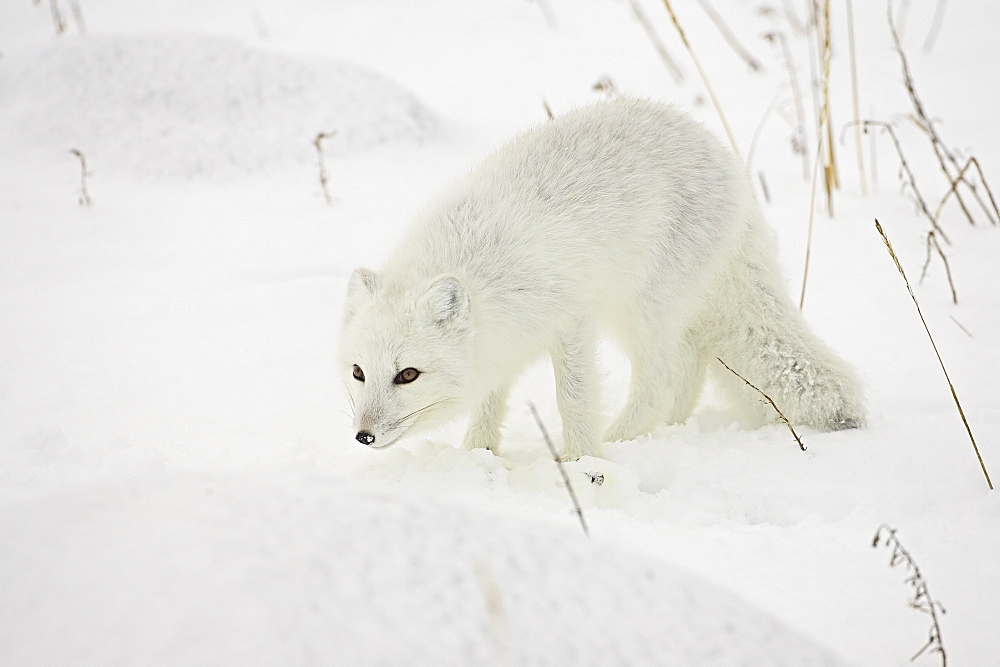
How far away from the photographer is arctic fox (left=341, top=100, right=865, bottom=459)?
254 cm

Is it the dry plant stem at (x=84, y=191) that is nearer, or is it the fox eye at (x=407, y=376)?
the fox eye at (x=407, y=376)

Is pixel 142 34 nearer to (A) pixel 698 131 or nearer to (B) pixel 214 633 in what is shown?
(A) pixel 698 131

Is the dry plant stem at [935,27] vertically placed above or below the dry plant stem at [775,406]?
above

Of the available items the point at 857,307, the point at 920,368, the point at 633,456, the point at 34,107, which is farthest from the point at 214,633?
the point at 34,107

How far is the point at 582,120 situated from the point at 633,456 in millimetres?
1352

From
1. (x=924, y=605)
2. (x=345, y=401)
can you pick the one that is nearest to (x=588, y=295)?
(x=345, y=401)

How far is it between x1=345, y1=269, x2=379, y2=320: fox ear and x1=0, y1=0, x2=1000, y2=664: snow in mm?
557

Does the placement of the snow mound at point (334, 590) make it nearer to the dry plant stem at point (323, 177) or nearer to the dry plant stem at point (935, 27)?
the dry plant stem at point (323, 177)

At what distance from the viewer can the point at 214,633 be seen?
103cm

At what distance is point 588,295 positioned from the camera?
2795 mm

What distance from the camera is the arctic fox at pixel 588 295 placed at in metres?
2.54

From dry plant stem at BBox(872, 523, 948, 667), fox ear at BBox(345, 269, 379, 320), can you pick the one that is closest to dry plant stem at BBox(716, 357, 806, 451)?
dry plant stem at BBox(872, 523, 948, 667)

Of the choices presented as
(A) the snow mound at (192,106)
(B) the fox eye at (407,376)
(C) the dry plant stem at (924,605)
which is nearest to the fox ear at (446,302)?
(B) the fox eye at (407,376)

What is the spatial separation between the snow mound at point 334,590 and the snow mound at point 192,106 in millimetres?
3962
